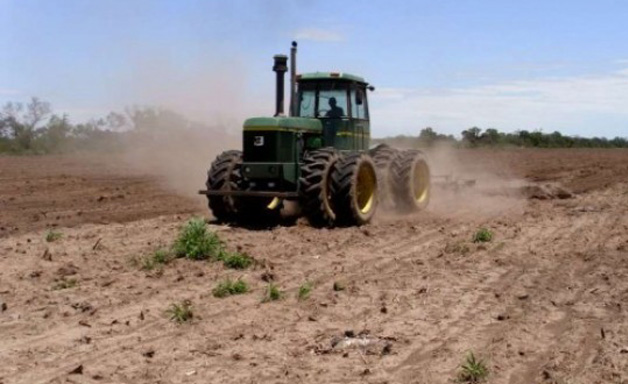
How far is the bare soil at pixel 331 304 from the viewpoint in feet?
19.5

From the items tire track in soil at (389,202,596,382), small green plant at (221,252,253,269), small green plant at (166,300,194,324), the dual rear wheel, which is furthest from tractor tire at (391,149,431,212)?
small green plant at (166,300,194,324)

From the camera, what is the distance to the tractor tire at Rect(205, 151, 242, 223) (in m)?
13.5

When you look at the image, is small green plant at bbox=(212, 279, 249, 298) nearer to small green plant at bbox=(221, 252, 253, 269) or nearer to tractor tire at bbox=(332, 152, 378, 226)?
small green plant at bbox=(221, 252, 253, 269)

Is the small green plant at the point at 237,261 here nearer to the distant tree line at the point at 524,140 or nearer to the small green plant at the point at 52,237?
the small green plant at the point at 52,237

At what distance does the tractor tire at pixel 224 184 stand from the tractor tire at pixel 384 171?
2.82 m

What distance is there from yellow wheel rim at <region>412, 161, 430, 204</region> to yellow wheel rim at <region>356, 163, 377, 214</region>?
2493 mm

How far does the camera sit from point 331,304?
777 centimetres

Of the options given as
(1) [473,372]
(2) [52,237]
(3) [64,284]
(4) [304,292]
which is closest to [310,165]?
(2) [52,237]

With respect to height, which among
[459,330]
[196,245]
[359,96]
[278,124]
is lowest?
[459,330]

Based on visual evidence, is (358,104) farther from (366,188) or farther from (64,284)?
(64,284)

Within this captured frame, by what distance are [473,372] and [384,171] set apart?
9.95 meters

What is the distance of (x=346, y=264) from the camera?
998 centimetres

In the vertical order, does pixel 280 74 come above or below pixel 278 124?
above

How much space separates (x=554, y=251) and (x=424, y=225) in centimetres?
325
